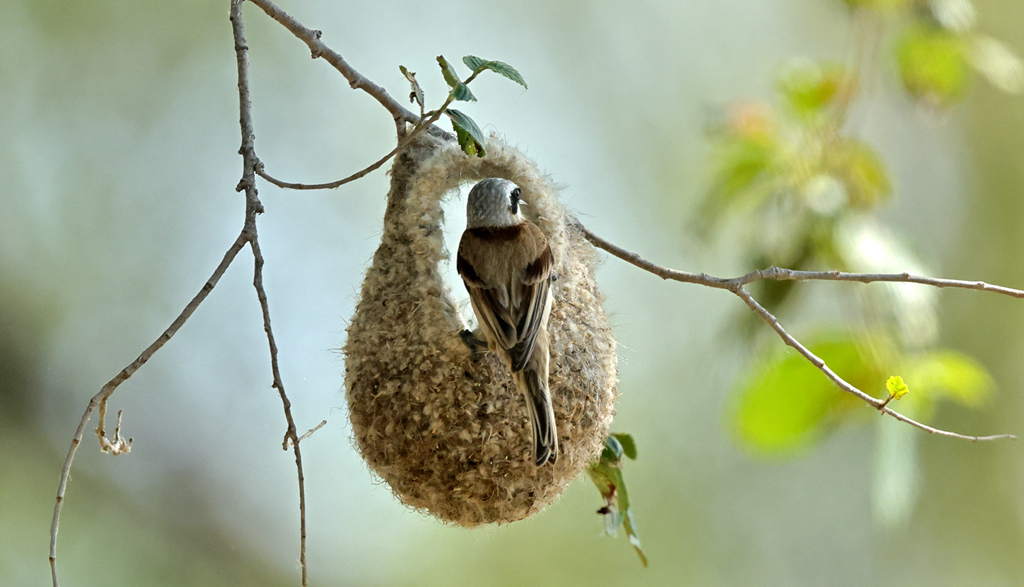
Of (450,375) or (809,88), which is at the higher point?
(809,88)

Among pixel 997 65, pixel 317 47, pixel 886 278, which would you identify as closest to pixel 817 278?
pixel 886 278

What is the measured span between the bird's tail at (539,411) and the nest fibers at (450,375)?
5cm

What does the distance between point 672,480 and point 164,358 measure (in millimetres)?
4283

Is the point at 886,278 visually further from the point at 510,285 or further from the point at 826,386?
the point at 826,386

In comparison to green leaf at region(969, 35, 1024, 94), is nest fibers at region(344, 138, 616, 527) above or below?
below

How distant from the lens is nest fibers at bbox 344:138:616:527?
6.25 ft

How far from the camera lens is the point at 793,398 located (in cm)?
→ 296

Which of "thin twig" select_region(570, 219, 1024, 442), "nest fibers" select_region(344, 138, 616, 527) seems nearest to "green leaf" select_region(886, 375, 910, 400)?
"thin twig" select_region(570, 219, 1024, 442)

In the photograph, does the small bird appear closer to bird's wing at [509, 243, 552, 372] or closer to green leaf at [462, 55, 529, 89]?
bird's wing at [509, 243, 552, 372]

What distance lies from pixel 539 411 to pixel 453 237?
79 cm

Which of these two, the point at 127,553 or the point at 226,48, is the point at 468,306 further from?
the point at 226,48

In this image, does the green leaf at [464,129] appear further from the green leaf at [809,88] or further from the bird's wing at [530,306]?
the green leaf at [809,88]

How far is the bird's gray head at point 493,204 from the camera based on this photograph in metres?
2.04

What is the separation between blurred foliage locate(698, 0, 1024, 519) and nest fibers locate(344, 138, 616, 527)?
0.84 metres
